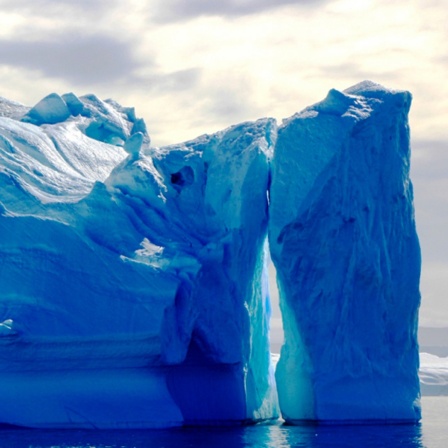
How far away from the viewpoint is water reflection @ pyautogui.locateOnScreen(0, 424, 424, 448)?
539 inches

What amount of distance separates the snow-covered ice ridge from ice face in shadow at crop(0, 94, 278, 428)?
2 centimetres

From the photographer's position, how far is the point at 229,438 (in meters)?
14.8

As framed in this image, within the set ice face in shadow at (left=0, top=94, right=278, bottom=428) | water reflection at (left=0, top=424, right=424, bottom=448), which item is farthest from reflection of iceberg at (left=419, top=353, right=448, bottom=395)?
water reflection at (left=0, top=424, right=424, bottom=448)

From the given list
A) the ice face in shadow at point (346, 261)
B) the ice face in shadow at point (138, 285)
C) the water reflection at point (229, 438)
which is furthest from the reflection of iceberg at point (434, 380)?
the water reflection at point (229, 438)

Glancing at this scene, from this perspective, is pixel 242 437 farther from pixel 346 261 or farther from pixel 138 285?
pixel 346 261

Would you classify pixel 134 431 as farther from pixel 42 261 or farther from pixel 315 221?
pixel 315 221

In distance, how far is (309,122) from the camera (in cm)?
1647

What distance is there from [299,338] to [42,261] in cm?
407

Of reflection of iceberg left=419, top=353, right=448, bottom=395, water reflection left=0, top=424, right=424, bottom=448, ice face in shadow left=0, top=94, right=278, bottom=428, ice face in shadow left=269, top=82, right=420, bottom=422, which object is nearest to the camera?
water reflection left=0, top=424, right=424, bottom=448

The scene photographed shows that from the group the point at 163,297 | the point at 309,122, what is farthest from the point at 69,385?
the point at 309,122

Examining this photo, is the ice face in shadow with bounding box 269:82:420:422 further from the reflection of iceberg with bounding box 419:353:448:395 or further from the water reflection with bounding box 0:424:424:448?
the reflection of iceberg with bounding box 419:353:448:395

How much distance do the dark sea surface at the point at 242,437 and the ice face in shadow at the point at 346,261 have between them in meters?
0.59

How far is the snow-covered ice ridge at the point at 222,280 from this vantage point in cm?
1563

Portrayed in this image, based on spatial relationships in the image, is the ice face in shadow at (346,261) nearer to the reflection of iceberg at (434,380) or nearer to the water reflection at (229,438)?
the water reflection at (229,438)
